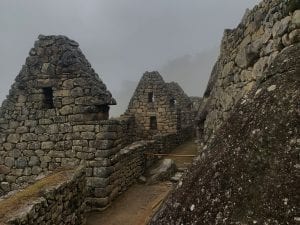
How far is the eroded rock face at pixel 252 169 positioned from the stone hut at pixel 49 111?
808 cm

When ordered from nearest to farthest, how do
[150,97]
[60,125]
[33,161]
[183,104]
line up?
[60,125] < [33,161] < [150,97] < [183,104]

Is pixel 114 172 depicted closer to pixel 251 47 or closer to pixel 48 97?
pixel 48 97

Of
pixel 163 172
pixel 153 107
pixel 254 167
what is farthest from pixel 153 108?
pixel 254 167

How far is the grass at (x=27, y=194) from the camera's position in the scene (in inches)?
221

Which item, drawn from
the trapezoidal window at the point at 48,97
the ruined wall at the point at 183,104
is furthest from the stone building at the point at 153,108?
the trapezoidal window at the point at 48,97

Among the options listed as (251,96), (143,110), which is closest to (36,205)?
(251,96)

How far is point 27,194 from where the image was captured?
20.7 ft

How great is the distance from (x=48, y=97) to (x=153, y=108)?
40.9 feet

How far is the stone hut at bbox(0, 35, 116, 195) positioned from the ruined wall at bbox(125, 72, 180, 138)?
12.1m

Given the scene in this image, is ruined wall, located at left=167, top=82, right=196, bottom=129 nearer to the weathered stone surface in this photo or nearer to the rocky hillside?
the weathered stone surface

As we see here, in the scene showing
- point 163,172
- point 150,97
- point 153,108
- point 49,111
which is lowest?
point 163,172

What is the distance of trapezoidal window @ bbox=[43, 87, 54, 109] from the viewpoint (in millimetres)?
10844

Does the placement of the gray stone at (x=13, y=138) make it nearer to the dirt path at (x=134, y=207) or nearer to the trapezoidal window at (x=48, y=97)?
the trapezoidal window at (x=48, y=97)

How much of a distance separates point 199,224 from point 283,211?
47 cm
